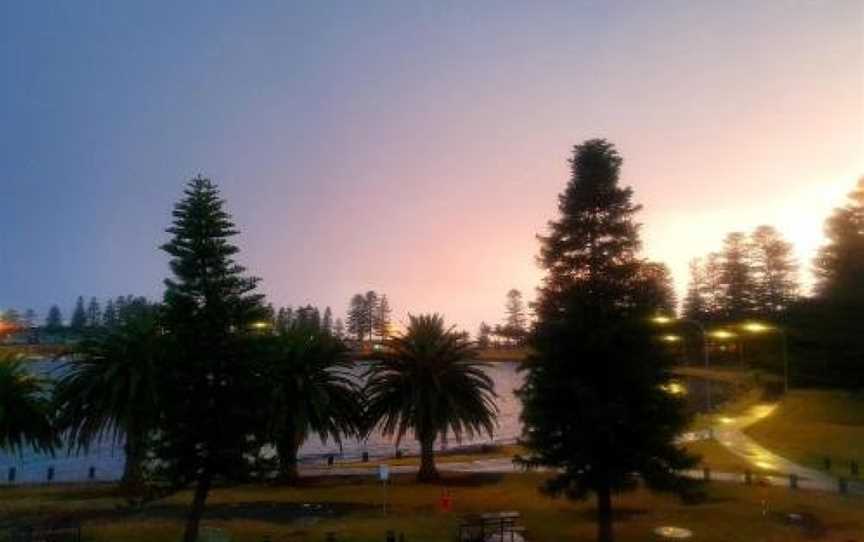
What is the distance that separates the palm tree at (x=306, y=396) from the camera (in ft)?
112

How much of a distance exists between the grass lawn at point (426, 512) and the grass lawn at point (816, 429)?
1318cm

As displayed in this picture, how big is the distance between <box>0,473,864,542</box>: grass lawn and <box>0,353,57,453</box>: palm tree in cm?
270

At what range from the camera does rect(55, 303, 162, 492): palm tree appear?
3250 centimetres

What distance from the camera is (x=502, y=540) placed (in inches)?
857

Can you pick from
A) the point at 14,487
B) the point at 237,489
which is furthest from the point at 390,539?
the point at 14,487

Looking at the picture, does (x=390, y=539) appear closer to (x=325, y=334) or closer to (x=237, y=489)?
(x=237, y=489)

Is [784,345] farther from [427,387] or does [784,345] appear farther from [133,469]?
[133,469]

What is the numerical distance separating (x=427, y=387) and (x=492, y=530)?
1291 cm

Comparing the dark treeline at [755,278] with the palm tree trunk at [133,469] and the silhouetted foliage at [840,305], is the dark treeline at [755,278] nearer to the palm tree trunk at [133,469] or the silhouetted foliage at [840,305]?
the silhouetted foliage at [840,305]

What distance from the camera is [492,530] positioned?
23.0m

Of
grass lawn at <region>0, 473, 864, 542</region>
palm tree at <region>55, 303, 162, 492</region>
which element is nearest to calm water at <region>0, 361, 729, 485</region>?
grass lawn at <region>0, 473, 864, 542</region>

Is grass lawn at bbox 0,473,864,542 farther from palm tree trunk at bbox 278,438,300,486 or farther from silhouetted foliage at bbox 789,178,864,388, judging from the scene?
silhouetted foliage at bbox 789,178,864,388

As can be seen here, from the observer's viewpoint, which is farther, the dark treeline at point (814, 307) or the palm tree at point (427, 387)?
the dark treeline at point (814, 307)

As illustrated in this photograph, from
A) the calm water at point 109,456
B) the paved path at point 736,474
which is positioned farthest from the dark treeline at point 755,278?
the paved path at point 736,474
